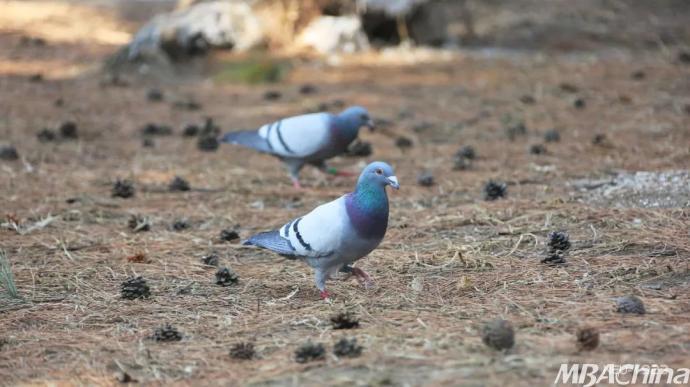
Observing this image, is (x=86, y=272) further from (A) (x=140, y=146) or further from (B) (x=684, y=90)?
(B) (x=684, y=90)

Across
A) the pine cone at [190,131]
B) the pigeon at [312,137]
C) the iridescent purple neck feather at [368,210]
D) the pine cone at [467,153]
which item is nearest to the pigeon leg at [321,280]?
the iridescent purple neck feather at [368,210]

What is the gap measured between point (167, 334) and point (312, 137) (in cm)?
313

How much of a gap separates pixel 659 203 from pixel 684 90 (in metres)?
4.13

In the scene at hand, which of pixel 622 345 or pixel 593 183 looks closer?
pixel 622 345

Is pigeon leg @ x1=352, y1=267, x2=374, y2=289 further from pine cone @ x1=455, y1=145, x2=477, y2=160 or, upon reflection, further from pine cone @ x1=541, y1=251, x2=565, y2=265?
pine cone @ x1=455, y1=145, x2=477, y2=160

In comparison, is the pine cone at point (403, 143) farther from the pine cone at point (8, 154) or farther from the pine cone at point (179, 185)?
the pine cone at point (8, 154)

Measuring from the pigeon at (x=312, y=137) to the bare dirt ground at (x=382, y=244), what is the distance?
22 centimetres

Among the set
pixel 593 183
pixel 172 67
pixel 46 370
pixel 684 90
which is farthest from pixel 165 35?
pixel 46 370

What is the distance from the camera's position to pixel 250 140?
6910 mm

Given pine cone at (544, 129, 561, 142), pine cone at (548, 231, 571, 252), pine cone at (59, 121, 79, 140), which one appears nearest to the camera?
pine cone at (548, 231, 571, 252)

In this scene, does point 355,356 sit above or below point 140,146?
above

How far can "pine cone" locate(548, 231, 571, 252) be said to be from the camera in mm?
4609

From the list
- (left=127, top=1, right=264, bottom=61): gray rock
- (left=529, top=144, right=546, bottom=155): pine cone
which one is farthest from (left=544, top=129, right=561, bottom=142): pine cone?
(left=127, top=1, right=264, bottom=61): gray rock

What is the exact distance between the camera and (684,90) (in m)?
9.12
